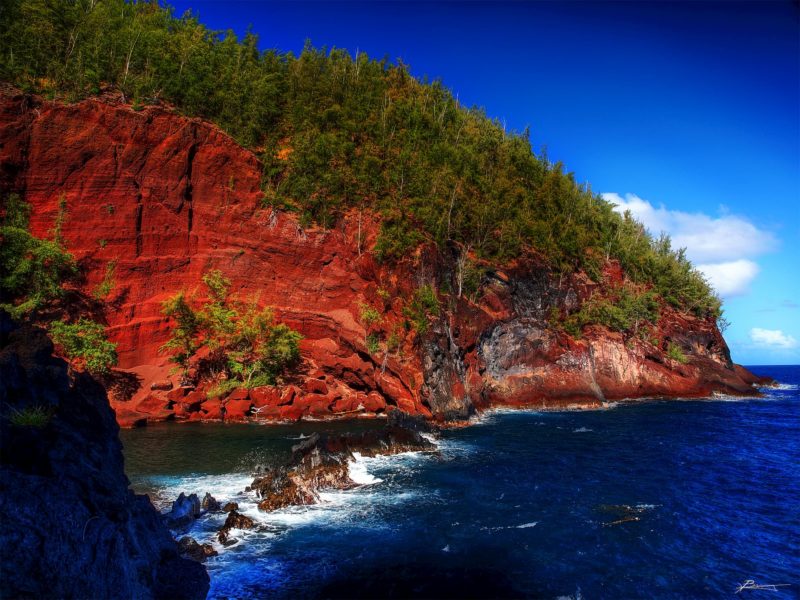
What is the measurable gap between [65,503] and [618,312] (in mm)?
62514

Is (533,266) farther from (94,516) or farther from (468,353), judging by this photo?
(94,516)

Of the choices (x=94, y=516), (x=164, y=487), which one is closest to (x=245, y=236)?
(x=164, y=487)

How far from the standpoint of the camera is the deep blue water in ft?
46.3

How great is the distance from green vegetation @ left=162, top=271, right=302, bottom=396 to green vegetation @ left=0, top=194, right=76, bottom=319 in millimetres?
8301

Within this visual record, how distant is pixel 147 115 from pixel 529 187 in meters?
54.3

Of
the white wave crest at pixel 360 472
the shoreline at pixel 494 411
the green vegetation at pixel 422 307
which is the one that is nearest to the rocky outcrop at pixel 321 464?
the white wave crest at pixel 360 472

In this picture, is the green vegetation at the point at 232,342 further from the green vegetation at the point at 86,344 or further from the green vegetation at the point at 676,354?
the green vegetation at the point at 676,354

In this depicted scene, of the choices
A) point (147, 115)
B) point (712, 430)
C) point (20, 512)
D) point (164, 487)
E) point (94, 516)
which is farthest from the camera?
point (147, 115)

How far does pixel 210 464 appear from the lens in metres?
25.4

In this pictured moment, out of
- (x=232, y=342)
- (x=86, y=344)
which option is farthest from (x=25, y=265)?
(x=232, y=342)

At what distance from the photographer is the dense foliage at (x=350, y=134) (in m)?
42.9

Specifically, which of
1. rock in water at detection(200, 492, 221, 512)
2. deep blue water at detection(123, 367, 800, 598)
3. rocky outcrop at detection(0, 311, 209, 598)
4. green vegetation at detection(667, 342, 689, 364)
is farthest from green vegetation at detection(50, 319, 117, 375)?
green vegetation at detection(667, 342, 689, 364)

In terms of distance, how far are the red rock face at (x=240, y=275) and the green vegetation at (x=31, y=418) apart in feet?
92.5

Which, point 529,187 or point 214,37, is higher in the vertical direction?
point 214,37
